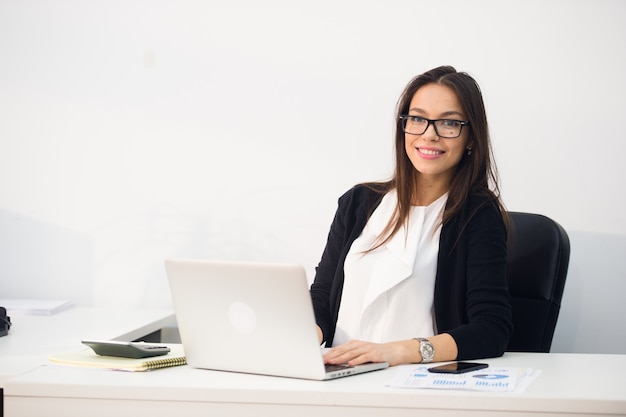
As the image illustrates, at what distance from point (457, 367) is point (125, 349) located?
2.31 feet

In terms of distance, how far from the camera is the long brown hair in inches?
86.0

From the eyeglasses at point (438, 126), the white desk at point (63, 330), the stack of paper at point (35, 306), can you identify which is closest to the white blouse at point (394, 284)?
the eyeglasses at point (438, 126)

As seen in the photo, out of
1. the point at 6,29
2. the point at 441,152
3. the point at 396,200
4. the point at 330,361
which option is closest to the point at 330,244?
the point at 396,200

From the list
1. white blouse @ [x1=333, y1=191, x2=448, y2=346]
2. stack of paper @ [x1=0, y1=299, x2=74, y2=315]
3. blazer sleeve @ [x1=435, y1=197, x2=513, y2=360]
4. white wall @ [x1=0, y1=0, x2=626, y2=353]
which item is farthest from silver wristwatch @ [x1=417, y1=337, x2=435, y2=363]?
stack of paper @ [x1=0, y1=299, x2=74, y2=315]

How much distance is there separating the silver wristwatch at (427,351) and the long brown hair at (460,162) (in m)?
0.44

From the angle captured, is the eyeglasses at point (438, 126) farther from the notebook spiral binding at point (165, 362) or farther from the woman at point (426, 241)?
the notebook spiral binding at point (165, 362)

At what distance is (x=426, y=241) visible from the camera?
2.19 m

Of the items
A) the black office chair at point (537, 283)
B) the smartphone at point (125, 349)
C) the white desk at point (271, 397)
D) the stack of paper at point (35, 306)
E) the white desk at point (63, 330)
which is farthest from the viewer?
the stack of paper at point (35, 306)

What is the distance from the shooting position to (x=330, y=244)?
92.4 inches

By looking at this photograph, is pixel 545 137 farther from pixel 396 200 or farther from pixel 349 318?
pixel 349 318

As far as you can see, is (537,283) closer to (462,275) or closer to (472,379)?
(462,275)

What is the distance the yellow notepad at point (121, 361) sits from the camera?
1.69m

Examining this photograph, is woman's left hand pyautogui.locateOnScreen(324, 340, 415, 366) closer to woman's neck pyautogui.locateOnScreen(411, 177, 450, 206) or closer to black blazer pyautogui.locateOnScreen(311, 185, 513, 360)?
black blazer pyautogui.locateOnScreen(311, 185, 513, 360)

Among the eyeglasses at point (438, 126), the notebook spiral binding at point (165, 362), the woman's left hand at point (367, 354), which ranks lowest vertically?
the woman's left hand at point (367, 354)
